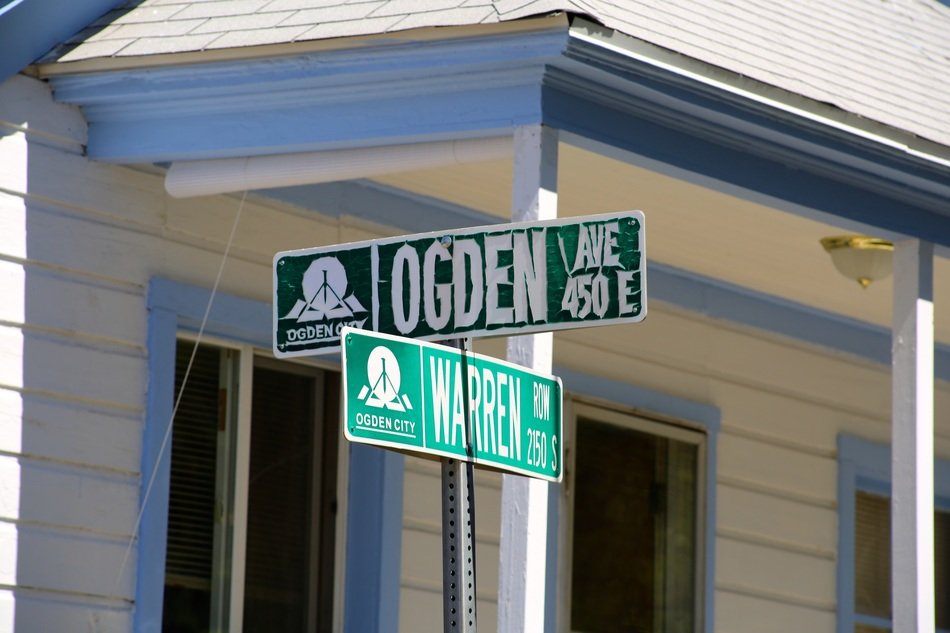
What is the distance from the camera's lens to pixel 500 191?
776 cm

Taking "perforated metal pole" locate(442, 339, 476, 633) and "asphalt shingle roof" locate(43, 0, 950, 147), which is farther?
"asphalt shingle roof" locate(43, 0, 950, 147)

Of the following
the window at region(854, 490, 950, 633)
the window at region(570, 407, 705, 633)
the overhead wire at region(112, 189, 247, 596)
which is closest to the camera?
the overhead wire at region(112, 189, 247, 596)

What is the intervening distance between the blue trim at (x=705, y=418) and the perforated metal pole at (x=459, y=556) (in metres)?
4.99

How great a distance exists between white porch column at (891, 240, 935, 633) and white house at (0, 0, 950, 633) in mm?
13

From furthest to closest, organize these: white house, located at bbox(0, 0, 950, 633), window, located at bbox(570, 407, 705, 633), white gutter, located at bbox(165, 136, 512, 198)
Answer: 1. window, located at bbox(570, 407, 705, 633)
2. white gutter, located at bbox(165, 136, 512, 198)
3. white house, located at bbox(0, 0, 950, 633)

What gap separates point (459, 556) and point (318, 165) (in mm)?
3018

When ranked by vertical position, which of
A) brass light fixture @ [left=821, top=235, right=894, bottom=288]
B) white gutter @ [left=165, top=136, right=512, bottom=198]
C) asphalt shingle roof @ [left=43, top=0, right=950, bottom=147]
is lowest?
white gutter @ [left=165, top=136, right=512, bottom=198]

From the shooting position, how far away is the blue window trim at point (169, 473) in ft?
23.0

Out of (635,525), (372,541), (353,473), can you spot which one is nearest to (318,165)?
(353,473)

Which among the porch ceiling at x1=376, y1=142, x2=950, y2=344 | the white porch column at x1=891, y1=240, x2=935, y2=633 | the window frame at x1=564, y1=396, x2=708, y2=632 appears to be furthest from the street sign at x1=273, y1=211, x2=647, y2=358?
the window frame at x1=564, y1=396, x2=708, y2=632

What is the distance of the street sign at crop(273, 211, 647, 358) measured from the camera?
3992 millimetres

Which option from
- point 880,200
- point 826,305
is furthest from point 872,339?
point 880,200

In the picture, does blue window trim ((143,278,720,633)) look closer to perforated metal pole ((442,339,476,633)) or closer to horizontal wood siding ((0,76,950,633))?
horizontal wood siding ((0,76,950,633))

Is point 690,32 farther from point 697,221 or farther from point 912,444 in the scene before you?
point 912,444
